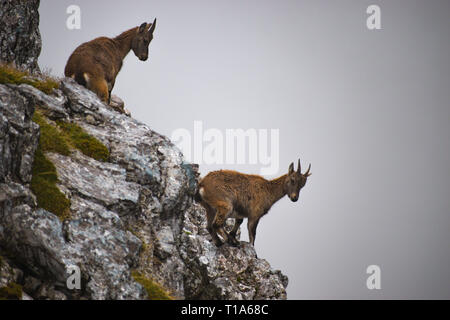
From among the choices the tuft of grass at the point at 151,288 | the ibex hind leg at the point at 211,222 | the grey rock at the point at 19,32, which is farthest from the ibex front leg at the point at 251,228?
the grey rock at the point at 19,32

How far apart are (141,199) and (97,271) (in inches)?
128

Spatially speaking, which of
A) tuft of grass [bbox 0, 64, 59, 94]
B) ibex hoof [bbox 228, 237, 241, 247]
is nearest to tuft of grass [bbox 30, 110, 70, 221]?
tuft of grass [bbox 0, 64, 59, 94]

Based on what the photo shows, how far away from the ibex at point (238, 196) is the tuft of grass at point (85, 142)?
4367mm

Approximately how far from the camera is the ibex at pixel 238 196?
1694 centimetres

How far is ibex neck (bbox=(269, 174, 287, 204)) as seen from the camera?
65.7 feet

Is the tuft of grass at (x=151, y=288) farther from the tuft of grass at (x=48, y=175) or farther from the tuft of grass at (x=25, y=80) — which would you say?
the tuft of grass at (x=25, y=80)

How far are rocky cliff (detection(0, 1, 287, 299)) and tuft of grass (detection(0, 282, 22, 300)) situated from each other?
0.03 meters

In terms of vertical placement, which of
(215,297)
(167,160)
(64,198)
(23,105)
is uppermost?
(23,105)

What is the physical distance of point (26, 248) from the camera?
33.2 ft

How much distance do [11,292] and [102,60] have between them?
403 inches

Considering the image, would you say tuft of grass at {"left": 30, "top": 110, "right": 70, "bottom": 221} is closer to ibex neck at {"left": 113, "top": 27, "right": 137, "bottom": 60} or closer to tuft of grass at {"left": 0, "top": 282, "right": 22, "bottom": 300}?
tuft of grass at {"left": 0, "top": 282, "right": 22, "bottom": 300}
